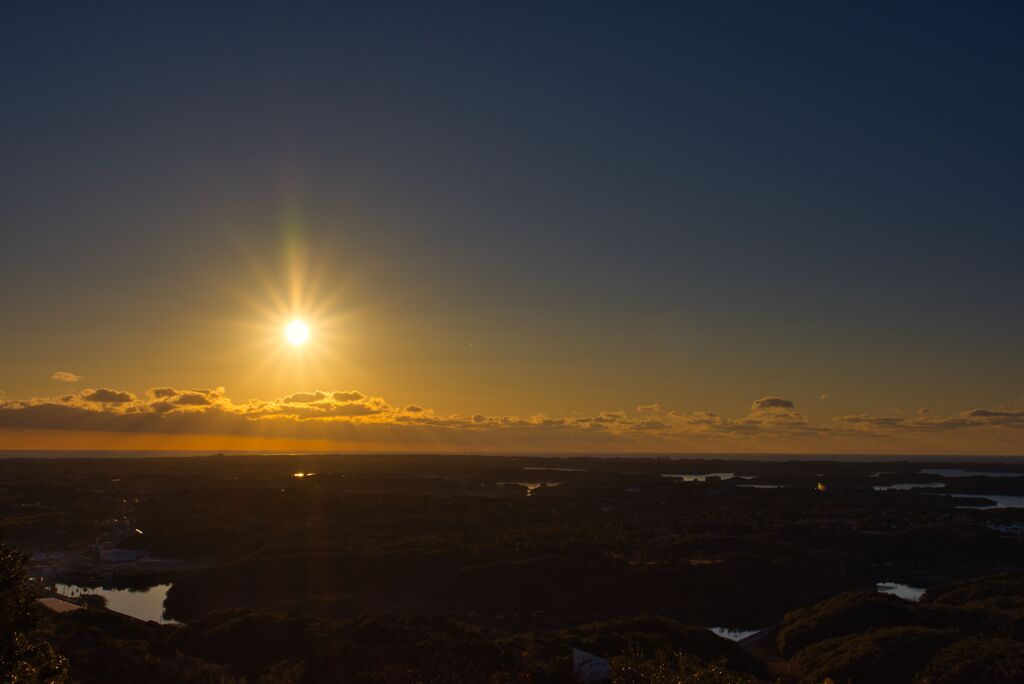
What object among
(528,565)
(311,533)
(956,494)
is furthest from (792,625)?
(956,494)

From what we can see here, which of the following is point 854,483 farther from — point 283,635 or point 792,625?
point 283,635

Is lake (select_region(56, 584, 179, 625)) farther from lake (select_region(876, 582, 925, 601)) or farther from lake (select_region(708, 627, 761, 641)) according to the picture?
lake (select_region(876, 582, 925, 601))

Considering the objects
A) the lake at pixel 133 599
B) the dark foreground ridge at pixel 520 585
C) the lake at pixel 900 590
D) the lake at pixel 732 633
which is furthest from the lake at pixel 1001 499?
the lake at pixel 133 599

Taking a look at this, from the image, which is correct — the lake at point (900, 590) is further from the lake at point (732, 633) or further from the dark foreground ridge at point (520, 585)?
the lake at point (732, 633)

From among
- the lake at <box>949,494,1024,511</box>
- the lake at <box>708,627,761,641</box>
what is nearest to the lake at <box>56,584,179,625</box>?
the lake at <box>708,627,761,641</box>

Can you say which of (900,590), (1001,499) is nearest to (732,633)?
(900,590)

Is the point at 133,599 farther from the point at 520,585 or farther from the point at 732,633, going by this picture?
the point at 732,633
